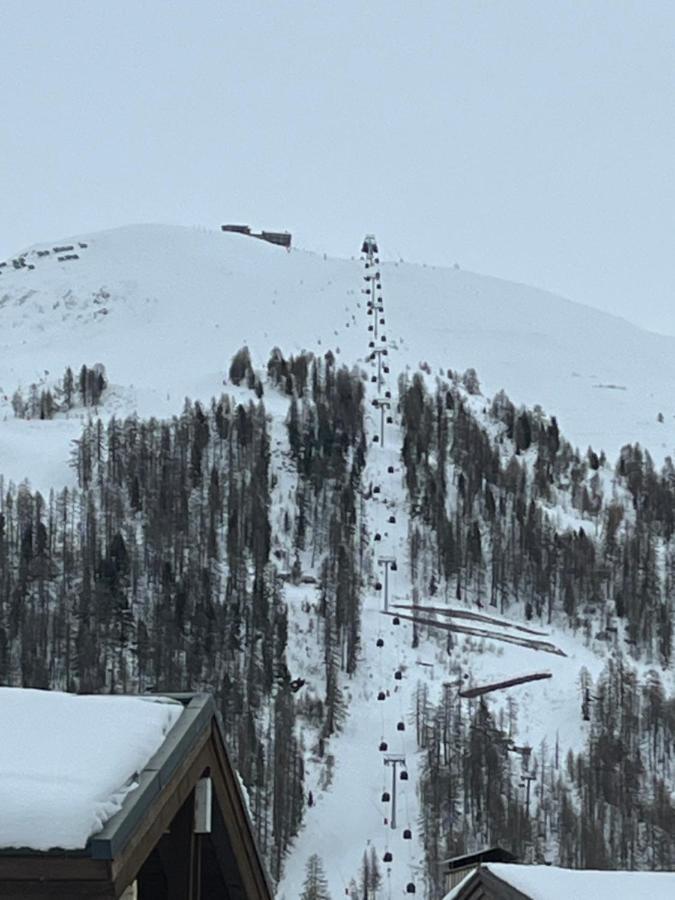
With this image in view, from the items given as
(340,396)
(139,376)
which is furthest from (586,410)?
(139,376)

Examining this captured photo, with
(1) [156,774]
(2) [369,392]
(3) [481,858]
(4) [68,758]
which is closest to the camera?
(4) [68,758]

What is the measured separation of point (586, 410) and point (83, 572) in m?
57.2

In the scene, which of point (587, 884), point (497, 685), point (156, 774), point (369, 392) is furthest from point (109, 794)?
point (369, 392)

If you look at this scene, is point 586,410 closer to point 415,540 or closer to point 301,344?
point 301,344

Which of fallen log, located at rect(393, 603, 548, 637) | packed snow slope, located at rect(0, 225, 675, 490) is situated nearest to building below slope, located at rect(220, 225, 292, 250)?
packed snow slope, located at rect(0, 225, 675, 490)

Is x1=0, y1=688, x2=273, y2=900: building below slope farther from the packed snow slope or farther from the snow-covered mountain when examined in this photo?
the packed snow slope

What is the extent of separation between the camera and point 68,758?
168 inches

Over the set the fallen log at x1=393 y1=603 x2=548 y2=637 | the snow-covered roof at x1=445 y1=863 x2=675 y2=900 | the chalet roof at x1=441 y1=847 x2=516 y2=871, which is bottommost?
the chalet roof at x1=441 y1=847 x2=516 y2=871

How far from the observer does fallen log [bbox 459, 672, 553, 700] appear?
57938 millimetres

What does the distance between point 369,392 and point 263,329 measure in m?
30.4

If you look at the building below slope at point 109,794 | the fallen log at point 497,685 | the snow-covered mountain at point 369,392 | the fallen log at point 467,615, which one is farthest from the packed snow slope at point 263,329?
the building below slope at point 109,794

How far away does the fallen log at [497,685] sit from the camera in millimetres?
57938

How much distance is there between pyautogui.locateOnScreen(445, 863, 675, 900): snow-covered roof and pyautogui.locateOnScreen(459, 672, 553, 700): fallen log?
50430mm

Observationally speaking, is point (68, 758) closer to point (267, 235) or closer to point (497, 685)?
point (497, 685)
